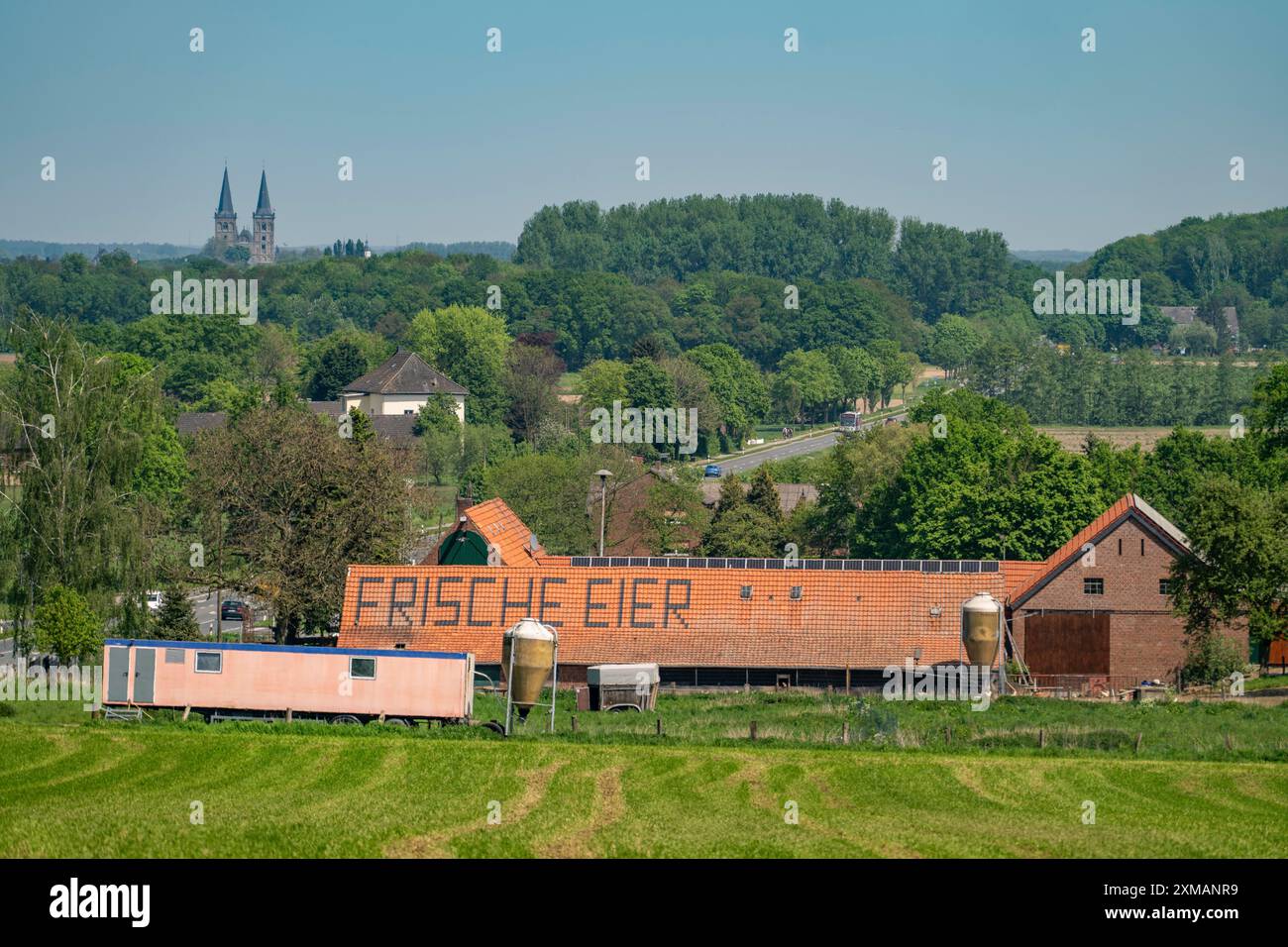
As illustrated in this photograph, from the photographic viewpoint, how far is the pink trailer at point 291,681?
52.4m

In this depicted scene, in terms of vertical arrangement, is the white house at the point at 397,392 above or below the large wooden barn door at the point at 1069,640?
above

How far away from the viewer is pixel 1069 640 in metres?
68.0

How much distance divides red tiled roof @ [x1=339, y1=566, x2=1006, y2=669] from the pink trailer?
12508mm

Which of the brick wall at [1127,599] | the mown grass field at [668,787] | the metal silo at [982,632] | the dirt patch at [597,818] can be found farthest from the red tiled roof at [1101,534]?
the dirt patch at [597,818]

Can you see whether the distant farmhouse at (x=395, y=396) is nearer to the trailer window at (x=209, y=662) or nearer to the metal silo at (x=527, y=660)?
the metal silo at (x=527, y=660)

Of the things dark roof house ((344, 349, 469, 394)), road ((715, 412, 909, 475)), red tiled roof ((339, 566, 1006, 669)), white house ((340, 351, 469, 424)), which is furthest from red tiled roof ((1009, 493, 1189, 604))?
dark roof house ((344, 349, 469, 394))

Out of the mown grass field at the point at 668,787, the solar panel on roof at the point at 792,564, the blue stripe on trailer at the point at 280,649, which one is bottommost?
the mown grass field at the point at 668,787

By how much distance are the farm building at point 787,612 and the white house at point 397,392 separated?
12376 centimetres

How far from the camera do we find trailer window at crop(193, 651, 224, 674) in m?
53.5

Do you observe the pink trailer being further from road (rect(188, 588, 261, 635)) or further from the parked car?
the parked car

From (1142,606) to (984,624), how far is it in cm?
792
